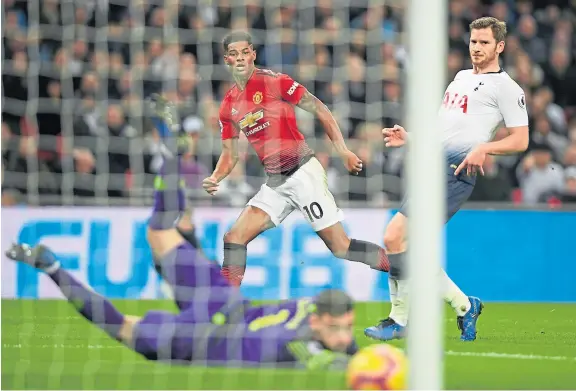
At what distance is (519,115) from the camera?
7.59m

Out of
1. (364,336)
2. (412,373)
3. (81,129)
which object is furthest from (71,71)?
(412,373)

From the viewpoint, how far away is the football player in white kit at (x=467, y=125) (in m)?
7.62

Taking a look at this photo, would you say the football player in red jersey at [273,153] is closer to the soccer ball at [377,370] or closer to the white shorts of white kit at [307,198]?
the white shorts of white kit at [307,198]

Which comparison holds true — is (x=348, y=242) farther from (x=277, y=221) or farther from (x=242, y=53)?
(x=242, y=53)

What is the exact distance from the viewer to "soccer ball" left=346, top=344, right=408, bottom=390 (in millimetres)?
5309

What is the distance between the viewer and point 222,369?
20.7 feet

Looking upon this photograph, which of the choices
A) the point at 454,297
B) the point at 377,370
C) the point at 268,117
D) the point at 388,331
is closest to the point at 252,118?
the point at 268,117

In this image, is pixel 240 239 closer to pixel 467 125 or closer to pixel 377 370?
pixel 467 125

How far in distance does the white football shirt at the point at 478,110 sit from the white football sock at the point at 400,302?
88 cm

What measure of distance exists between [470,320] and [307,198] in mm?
1322

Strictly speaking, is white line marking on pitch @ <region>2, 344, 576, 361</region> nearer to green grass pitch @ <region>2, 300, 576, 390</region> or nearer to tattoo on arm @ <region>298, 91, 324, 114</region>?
green grass pitch @ <region>2, 300, 576, 390</region>

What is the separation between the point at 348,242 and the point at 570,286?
3.80 m

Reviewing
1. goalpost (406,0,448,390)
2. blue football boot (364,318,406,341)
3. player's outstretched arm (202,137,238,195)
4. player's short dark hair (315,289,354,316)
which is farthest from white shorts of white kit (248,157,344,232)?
goalpost (406,0,448,390)

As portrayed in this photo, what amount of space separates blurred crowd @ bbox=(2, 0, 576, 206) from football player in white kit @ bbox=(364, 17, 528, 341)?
1.54 meters
